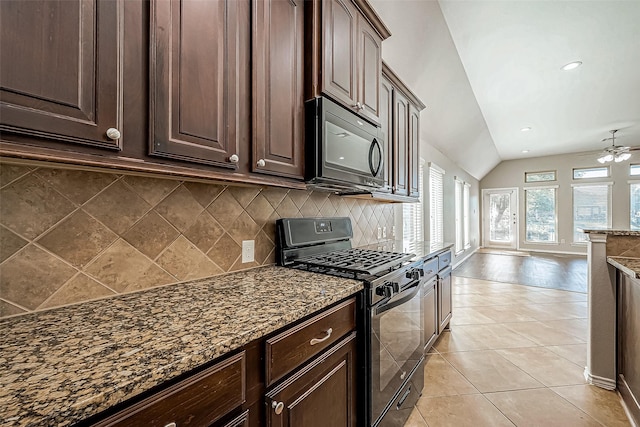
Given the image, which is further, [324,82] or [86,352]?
[324,82]

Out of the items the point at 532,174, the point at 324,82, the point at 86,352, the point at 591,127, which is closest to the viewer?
the point at 86,352

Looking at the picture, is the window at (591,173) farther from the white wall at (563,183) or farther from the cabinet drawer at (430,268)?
the cabinet drawer at (430,268)

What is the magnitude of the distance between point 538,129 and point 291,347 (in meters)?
7.43

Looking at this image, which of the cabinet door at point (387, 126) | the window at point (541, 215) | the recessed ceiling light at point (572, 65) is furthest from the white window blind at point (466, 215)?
the cabinet door at point (387, 126)

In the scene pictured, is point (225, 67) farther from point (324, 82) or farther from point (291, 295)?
point (291, 295)

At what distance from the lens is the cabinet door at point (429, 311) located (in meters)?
2.04

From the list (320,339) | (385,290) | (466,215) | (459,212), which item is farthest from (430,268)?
(466,215)

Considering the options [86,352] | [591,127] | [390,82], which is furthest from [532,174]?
[86,352]

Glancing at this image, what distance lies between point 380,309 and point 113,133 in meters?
1.22

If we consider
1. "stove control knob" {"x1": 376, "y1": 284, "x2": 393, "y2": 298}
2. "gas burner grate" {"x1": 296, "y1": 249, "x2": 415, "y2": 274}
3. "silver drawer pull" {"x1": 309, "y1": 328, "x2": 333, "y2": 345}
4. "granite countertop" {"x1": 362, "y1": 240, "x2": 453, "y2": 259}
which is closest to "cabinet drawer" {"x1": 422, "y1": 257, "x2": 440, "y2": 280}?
"granite countertop" {"x1": 362, "y1": 240, "x2": 453, "y2": 259}

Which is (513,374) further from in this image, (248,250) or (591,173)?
(591,173)

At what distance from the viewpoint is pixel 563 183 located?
807cm

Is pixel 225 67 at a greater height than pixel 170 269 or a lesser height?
greater

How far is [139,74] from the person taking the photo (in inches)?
30.9
